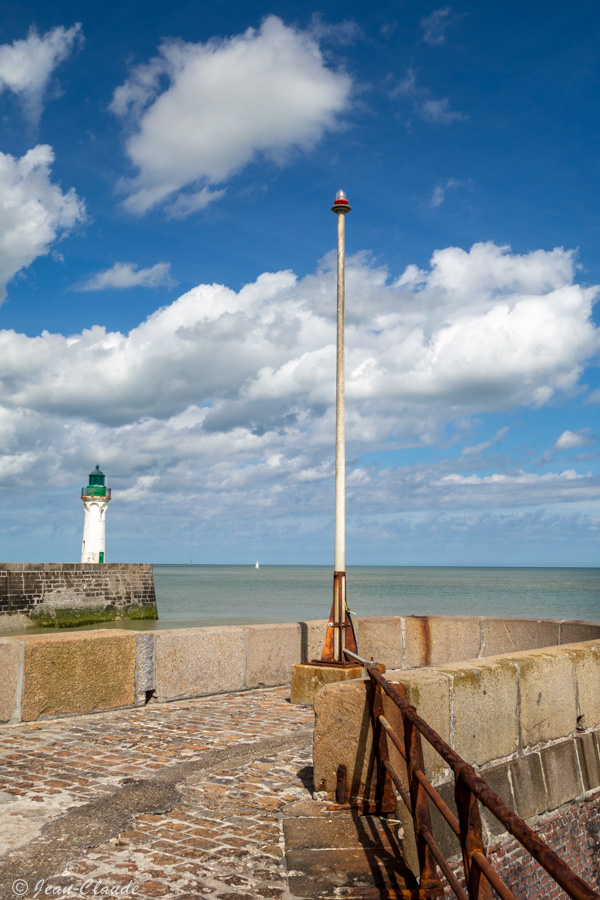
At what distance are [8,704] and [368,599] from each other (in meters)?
47.7

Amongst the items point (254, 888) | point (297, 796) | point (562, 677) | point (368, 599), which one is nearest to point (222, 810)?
point (297, 796)

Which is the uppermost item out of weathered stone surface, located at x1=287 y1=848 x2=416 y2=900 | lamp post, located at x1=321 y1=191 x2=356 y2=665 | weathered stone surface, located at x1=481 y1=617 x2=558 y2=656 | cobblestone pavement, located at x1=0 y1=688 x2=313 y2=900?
lamp post, located at x1=321 y1=191 x2=356 y2=665

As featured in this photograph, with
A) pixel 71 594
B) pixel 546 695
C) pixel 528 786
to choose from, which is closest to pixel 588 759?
pixel 546 695

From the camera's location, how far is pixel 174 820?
405 cm

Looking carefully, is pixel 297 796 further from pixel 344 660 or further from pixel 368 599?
pixel 368 599

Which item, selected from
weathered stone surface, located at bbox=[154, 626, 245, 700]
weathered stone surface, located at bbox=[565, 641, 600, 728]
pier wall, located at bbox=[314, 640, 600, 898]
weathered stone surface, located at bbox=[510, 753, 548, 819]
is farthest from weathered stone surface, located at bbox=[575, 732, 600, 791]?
weathered stone surface, located at bbox=[154, 626, 245, 700]

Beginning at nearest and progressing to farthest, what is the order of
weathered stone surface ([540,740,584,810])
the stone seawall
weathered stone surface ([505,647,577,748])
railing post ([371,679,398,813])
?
railing post ([371,679,398,813]), weathered stone surface ([505,647,577,748]), weathered stone surface ([540,740,584,810]), the stone seawall

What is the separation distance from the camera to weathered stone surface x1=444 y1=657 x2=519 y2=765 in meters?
4.61

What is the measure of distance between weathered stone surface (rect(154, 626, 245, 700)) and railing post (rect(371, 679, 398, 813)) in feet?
12.6

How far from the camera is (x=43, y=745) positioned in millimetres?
5711

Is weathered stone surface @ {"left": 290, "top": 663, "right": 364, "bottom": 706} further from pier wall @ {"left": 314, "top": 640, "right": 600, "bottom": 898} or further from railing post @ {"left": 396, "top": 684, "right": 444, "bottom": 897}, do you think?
railing post @ {"left": 396, "top": 684, "right": 444, "bottom": 897}

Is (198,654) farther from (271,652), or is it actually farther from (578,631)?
(578,631)

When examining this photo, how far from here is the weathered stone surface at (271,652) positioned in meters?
8.38

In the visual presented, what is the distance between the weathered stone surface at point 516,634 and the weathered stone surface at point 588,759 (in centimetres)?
313
